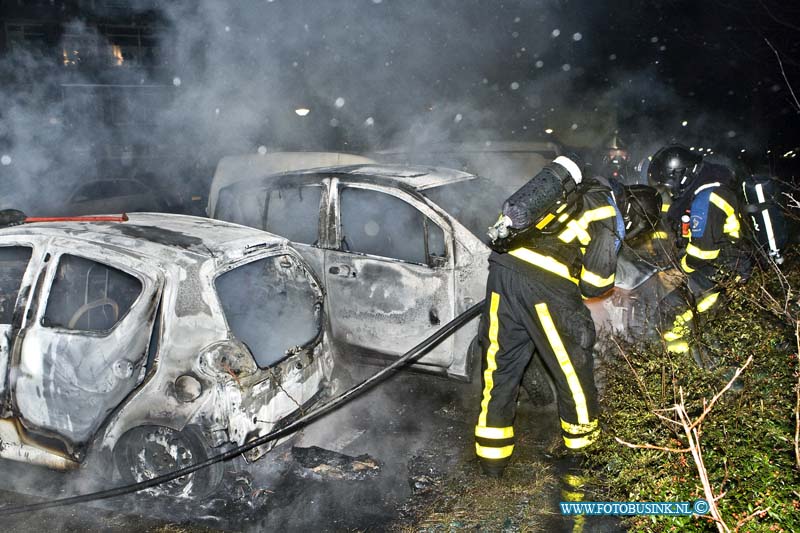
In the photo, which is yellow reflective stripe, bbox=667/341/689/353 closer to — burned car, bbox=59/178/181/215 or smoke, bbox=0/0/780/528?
smoke, bbox=0/0/780/528

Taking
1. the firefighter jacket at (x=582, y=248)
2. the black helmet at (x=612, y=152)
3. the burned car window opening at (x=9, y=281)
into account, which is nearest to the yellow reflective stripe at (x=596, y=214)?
the firefighter jacket at (x=582, y=248)

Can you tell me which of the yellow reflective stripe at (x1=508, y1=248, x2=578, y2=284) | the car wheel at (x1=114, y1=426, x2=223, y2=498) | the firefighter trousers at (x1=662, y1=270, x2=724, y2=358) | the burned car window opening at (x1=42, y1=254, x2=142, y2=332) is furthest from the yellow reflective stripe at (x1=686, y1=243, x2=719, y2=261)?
the burned car window opening at (x1=42, y1=254, x2=142, y2=332)

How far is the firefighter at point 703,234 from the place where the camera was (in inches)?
167

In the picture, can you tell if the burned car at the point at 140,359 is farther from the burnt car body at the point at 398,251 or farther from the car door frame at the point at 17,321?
the burnt car body at the point at 398,251

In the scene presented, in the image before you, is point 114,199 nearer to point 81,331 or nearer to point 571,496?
point 81,331

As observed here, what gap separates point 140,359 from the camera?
3.53 metres

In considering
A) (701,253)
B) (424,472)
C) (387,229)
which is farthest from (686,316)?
(387,229)

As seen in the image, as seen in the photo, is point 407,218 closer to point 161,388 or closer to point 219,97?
point 161,388

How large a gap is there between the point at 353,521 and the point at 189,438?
3.50 feet

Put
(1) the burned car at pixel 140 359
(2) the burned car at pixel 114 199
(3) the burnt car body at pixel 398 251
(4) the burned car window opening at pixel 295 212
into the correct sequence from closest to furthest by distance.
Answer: (1) the burned car at pixel 140 359 < (3) the burnt car body at pixel 398 251 < (4) the burned car window opening at pixel 295 212 < (2) the burned car at pixel 114 199

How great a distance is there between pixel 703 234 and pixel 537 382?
1622 mm

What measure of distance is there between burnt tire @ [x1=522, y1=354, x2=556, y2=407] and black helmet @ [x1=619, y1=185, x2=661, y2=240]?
3.82 ft

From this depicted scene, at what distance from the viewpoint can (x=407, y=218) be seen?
4.93 meters

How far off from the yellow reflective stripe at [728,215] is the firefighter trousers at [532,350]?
56.2 inches
